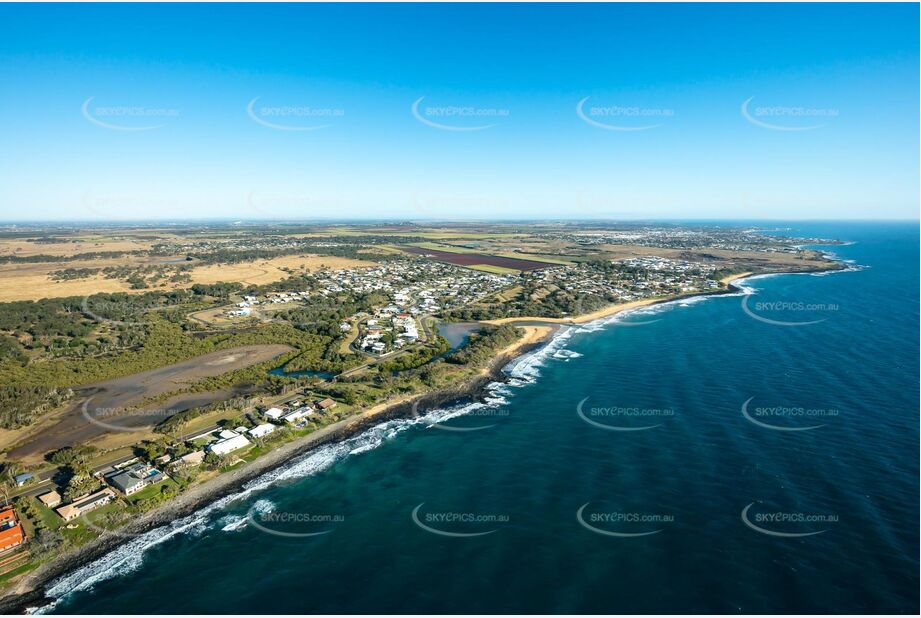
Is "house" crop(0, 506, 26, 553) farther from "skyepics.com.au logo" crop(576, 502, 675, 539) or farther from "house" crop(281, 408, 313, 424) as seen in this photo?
"skyepics.com.au logo" crop(576, 502, 675, 539)

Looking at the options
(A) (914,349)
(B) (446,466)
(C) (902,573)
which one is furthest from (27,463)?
(A) (914,349)

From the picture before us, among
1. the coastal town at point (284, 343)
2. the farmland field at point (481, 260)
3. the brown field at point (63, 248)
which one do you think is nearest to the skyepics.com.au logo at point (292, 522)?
the coastal town at point (284, 343)

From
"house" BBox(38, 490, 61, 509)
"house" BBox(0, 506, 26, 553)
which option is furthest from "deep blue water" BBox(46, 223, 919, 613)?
"house" BBox(38, 490, 61, 509)

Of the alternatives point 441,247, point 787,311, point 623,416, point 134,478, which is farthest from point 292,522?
point 441,247

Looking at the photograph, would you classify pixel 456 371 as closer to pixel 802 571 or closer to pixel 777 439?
pixel 777 439

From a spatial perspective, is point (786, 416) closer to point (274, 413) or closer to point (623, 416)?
point (623, 416)
